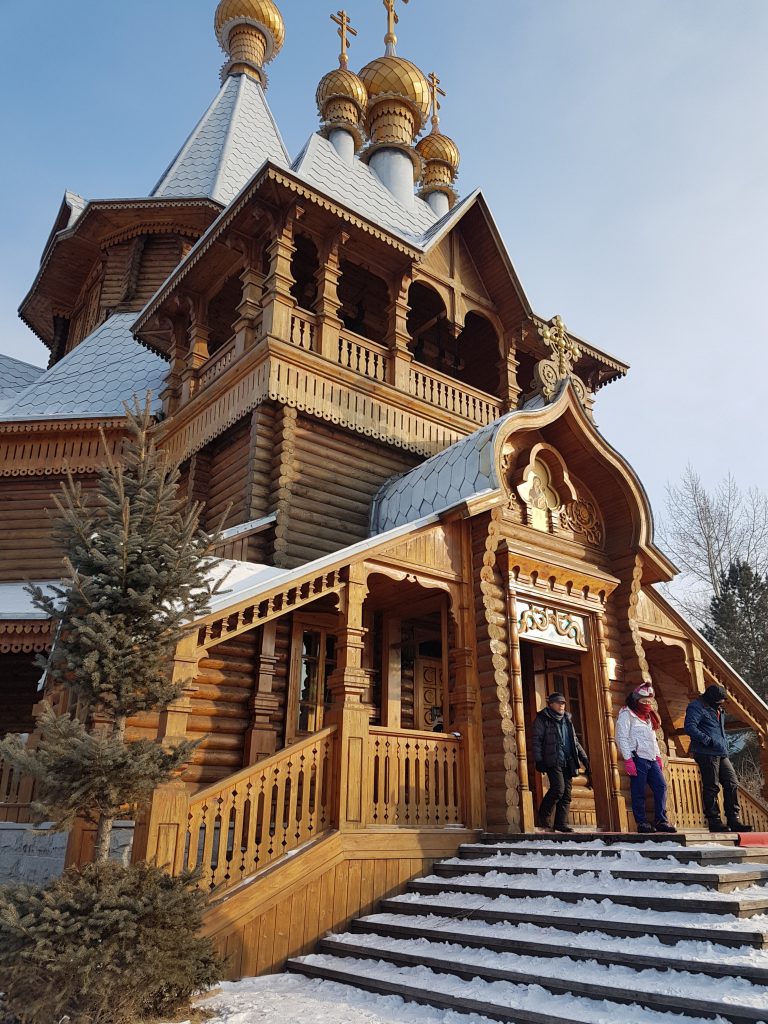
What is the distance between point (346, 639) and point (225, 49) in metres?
23.9

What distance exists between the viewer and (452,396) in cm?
1309

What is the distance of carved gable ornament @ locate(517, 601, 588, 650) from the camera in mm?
9359

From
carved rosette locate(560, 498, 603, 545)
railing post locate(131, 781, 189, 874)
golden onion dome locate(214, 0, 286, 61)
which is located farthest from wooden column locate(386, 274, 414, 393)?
golden onion dome locate(214, 0, 286, 61)

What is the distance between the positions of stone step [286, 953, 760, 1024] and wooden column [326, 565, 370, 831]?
1.21 m

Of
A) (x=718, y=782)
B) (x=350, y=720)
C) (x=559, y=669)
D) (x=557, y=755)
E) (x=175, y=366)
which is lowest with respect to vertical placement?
(x=718, y=782)

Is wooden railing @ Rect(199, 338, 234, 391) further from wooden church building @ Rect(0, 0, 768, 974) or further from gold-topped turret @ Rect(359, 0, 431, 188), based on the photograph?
gold-topped turret @ Rect(359, 0, 431, 188)

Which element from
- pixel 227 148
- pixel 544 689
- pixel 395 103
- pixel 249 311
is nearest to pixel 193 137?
pixel 227 148

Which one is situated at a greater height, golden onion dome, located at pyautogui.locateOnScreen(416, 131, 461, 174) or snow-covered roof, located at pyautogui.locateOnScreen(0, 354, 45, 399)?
golden onion dome, located at pyautogui.locateOnScreen(416, 131, 461, 174)

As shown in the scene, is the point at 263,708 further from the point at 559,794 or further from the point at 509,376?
the point at 509,376

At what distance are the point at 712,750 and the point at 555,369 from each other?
17.3 ft

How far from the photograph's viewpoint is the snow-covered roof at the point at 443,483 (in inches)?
367

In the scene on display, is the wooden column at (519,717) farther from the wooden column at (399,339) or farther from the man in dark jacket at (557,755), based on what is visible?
the wooden column at (399,339)

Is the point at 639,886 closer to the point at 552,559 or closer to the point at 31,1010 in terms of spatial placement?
the point at 31,1010

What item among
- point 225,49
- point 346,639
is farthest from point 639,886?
point 225,49
